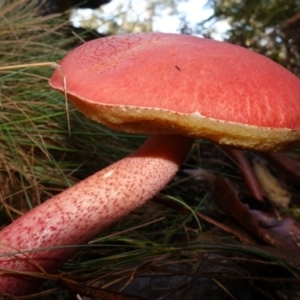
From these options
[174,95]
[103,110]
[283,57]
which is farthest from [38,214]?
[283,57]

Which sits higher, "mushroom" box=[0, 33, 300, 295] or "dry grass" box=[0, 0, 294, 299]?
"mushroom" box=[0, 33, 300, 295]

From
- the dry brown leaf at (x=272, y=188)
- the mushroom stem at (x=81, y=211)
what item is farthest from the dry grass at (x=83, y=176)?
the dry brown leaf at (x=272, y=188)

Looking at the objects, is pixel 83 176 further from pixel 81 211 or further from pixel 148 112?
pixel 148 112

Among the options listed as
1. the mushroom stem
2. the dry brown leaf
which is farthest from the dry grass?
the dry brown leaf

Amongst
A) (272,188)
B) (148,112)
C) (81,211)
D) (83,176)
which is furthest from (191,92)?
(272,188)

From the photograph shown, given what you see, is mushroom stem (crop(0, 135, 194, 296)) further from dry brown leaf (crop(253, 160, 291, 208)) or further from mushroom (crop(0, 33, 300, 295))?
dry brown leaf (crop(253, 160, 291, 208))

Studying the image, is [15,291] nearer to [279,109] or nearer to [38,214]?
[38,214]

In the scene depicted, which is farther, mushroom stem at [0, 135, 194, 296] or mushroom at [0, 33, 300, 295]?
mushroom stem at [0, 135, 194, 296]

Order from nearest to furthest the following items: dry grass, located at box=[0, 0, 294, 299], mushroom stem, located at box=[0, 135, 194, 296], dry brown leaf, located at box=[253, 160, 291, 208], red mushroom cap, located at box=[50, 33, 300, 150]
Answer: red mushroom cap, located at box=[50, 33, 300, 150], mushroom stem, located at box=[0, 135, 194, 296], dry grass, located at box=[0, 0, 294, 299], dry brown leaf, located at box=[253, 160, 291, 208]
